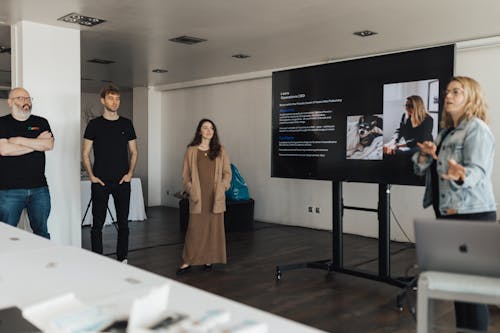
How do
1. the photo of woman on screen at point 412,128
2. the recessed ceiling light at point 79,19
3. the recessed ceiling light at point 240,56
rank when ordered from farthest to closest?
1. the recessed ceiling light at point 240,56
2. the recessed ceiling light at point 79,19
3. the photo of woman on screen at point 412,128

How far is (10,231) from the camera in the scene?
2.34 m

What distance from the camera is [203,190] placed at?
455 cm

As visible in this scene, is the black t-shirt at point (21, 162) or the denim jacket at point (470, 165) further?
the black t-shirt at point (21, 162)

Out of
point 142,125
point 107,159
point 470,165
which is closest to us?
point 470,165

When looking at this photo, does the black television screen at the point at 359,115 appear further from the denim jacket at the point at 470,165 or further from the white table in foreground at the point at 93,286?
the white table in foreground at the point at 93,286

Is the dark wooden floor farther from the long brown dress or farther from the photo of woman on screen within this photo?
the photo of woman on screen

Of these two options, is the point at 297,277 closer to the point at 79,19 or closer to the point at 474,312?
the point at 474,312

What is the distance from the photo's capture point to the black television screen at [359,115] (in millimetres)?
3783

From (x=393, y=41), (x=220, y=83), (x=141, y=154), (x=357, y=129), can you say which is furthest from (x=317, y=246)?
(x=141, y=154)

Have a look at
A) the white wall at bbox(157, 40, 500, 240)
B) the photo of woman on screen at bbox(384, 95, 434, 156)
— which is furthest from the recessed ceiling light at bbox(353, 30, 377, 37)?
the photo of woman on screen at bbox(384, 95, 434, 156)

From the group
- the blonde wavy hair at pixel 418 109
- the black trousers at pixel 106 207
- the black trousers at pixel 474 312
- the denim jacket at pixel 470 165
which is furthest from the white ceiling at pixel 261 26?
the black trousers at pixel 474 312

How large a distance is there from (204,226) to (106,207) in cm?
93

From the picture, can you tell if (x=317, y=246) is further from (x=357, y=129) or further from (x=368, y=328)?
(x=368, y=328)

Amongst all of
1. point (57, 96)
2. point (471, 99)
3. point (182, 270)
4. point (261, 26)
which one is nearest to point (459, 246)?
point (471, 99)
